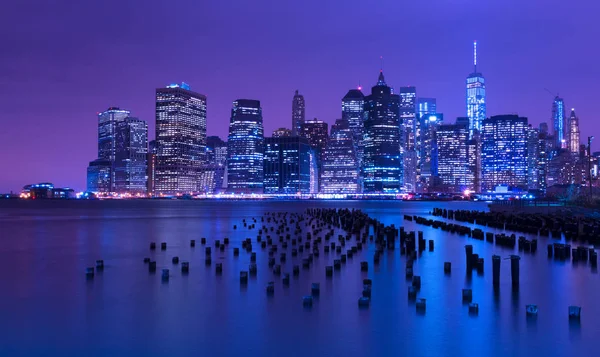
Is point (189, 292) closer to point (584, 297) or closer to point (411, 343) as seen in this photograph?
point (411, 343)

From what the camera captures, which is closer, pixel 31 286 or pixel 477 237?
pixel 31 286

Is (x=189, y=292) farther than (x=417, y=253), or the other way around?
(x=417, y=253)

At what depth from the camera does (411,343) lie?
1489 centimetres

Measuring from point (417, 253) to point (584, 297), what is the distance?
1442 cm

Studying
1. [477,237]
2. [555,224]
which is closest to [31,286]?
[477,237]

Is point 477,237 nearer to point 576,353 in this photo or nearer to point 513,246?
point 513,246

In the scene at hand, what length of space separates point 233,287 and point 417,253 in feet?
51.4

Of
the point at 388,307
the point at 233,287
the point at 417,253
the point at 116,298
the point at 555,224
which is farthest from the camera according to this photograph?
the point at 555,224

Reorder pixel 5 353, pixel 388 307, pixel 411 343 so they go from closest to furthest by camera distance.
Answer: pixel 5 353 < pixel 411 343 < pixel 388 307

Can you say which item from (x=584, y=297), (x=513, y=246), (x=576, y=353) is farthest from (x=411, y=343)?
(x=513, y=246)

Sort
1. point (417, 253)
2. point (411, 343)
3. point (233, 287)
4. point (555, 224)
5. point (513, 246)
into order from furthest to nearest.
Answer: point (555, 224)
point (513, 246)
point (417, 253)
point (233, 287)
point (411, 343)

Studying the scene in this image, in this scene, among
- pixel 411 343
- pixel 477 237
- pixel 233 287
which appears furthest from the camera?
pixel 477 237

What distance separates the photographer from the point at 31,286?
77.7 ft

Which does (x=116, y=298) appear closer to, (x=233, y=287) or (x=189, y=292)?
(x=189, y=292)
